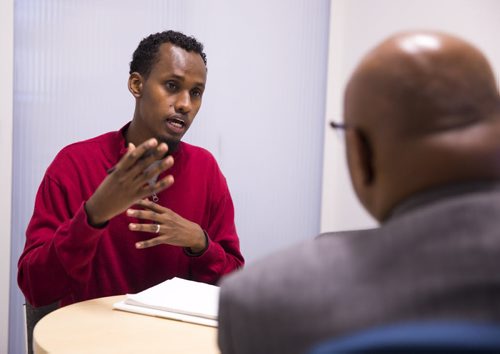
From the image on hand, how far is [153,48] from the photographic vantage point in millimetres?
1757

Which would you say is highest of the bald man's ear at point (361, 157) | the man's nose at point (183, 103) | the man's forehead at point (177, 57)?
the man's forehead at point (177, 57)

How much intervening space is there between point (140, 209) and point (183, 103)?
1.13ft

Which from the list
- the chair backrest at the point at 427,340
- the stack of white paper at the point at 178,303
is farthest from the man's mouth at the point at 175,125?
the chair backrest at the point at 427,340

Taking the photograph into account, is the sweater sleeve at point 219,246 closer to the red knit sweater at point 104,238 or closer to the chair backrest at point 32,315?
the red knit sweater at point 104,238

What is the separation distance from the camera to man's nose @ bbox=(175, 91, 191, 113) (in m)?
1.68

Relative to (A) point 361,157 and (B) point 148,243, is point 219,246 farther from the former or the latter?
(A) point 361,157

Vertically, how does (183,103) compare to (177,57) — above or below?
below

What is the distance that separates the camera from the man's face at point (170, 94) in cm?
168

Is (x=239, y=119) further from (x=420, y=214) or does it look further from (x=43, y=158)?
(x=420, y=214)

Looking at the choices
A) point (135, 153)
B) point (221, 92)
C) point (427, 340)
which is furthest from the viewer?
point (221, 92)

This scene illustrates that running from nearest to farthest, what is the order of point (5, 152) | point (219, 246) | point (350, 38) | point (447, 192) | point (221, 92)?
1. point (447, 192)
2. point (219, 246)
3. point (5, 152)
4. point (221, 92)
5. point (350, 38)

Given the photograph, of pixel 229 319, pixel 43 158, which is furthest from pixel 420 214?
pixel 43 158

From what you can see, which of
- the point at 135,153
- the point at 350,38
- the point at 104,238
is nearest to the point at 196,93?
the point at 104,238

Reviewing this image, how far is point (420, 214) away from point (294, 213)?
2.48m
